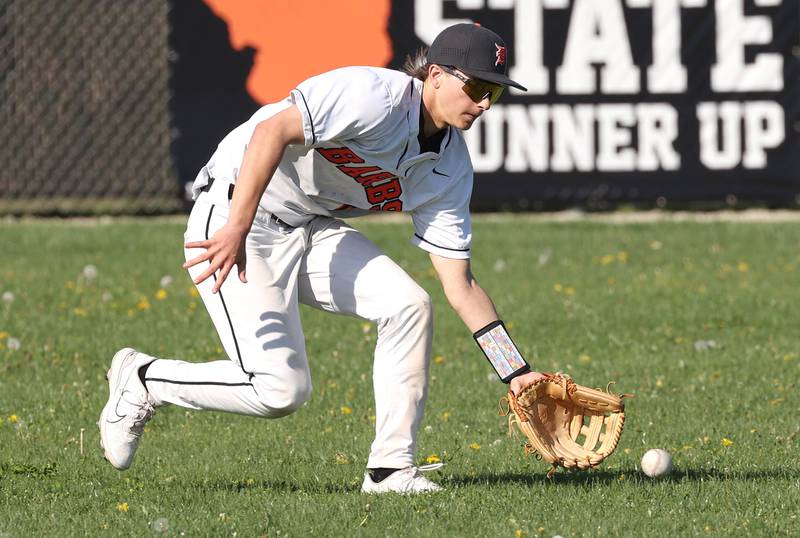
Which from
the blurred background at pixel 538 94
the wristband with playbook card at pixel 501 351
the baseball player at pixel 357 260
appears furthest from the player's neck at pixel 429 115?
the blurred background at pixel 538 94

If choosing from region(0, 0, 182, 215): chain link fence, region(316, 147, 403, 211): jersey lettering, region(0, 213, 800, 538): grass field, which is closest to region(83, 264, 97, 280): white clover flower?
region(0, 213, 800, 538): grass field

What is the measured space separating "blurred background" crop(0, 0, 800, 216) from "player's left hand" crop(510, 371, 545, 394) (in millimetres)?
8198

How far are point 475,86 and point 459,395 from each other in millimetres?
2744

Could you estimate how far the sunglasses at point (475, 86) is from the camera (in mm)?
5344

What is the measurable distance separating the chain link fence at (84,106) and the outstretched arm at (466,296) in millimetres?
8410

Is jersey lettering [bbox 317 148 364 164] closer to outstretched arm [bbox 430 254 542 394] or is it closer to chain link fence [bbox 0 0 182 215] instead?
outstretched arm [bbox 430 254 542 394]

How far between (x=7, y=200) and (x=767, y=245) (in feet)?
23.2

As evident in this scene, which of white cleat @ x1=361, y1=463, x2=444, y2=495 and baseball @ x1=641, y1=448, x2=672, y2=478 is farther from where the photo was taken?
baseball @ x1=641, y1=448, x2=672, y2=478

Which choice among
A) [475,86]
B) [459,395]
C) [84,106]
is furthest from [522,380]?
[84,106]

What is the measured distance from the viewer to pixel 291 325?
568cm

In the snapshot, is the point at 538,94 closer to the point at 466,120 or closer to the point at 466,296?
the point at 466,296

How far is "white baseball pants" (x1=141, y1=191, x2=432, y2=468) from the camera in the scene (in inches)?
221

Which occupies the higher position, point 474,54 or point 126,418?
point 474,54

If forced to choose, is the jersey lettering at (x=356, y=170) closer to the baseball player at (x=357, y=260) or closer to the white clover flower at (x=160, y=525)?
the baseball player at (x=357, y=260)
